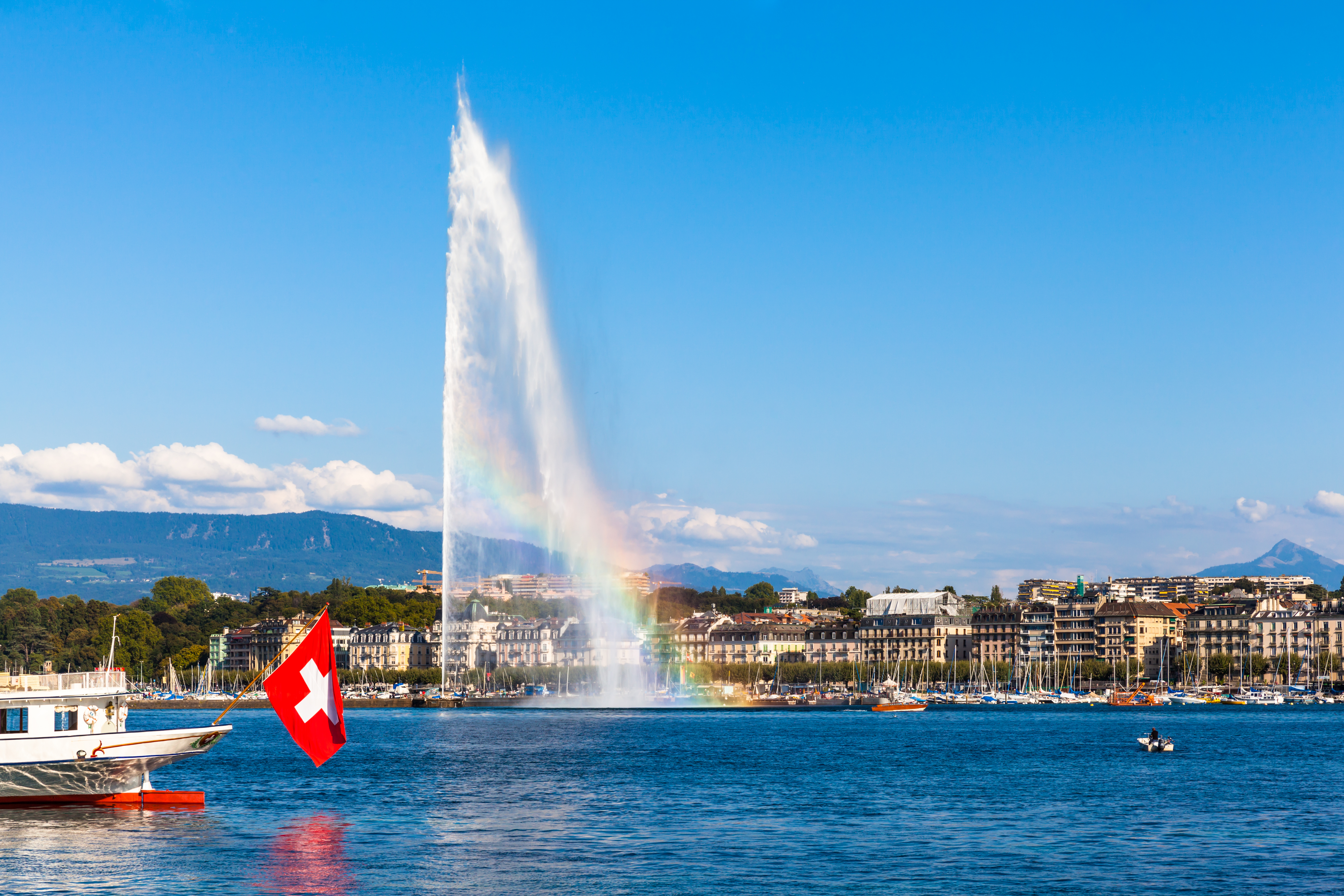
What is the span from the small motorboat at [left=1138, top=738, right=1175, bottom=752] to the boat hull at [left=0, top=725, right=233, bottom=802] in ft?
149

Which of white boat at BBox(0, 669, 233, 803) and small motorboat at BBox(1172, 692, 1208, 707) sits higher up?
white boat at BBox(0, 669, 233, 803)

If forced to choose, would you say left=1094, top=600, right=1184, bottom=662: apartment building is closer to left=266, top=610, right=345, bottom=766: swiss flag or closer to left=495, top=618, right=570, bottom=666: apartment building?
left=495, top=618, right=570, bottom=666: apartment building

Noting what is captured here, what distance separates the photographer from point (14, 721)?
128ft

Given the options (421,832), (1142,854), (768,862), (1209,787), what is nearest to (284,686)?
(421,832)

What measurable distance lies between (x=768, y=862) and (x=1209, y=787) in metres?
24.5

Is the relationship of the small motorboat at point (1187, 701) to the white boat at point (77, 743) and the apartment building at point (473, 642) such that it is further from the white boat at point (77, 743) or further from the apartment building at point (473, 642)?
the white boat at point (77, 743)

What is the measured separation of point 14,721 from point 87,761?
6.53 feet

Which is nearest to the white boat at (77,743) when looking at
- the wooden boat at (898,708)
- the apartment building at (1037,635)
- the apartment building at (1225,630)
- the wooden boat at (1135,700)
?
the wooden boat at (898,708)

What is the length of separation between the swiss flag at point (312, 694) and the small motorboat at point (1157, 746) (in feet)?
146

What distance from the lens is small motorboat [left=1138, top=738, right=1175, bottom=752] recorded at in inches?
2817

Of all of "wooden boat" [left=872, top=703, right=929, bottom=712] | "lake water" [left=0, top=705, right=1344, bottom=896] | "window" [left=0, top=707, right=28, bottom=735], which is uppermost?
"window" [left=0, top=707, right=28, bottom=735]

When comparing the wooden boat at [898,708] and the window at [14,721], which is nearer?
the window at [14,721]

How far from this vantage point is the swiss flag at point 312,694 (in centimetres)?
3800

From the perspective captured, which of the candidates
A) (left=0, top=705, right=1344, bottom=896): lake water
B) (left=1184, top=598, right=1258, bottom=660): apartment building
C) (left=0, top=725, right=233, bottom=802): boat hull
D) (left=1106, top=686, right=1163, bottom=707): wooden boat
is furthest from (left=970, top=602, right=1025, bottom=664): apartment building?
(left=0, top=725, right=233, bottom=802): boat hull
